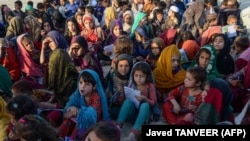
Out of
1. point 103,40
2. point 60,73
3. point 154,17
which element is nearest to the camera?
point 60,73

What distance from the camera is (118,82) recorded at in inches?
201

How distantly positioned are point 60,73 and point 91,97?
861mm

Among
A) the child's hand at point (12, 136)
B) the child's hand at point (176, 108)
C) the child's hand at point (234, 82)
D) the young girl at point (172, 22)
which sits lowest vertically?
the child's hand at point (176, 108)

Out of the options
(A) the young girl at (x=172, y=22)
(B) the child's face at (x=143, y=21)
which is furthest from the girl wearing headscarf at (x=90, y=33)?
(A) the young girl at (x=172, y=22)

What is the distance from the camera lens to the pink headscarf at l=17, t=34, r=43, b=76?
239 inches

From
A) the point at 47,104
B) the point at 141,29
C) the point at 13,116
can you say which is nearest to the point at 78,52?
the point at 47,104

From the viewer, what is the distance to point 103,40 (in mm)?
7680

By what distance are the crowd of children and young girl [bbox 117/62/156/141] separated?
0.04 feet

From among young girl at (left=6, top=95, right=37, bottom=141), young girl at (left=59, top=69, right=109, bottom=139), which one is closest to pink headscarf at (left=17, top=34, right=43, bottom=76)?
young girl at (left=59, top=69, right=109, bottom=139)

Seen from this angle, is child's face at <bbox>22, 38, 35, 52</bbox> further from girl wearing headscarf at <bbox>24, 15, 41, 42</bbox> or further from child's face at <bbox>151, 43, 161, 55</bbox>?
child's face at <bbox>151, 43, 161, 55</bbox>

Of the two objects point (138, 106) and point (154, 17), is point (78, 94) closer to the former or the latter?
point (138, 106)

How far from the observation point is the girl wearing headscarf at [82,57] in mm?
5539

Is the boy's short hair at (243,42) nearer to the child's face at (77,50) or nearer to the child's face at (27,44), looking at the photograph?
the child's face at (77,50)

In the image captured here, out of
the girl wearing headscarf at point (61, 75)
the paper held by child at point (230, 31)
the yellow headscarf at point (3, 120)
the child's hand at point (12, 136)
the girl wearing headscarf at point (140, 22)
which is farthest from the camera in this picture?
the girl wearing headscarf at point (140, 22)
